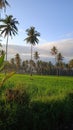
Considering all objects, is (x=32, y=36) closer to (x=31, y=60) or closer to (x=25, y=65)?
(x=31, y=60)

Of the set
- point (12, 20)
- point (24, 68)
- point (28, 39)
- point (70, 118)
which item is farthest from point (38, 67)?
point (70, 118)

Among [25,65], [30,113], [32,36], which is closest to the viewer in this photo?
[30,113]

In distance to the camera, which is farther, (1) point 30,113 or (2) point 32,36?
(2) point 32,36

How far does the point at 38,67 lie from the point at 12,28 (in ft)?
342

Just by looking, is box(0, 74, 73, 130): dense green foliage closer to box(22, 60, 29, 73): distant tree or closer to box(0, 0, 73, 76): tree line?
box(0, 0, 73, 76): tree line

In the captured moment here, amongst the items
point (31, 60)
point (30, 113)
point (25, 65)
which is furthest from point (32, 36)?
point (25, 65)

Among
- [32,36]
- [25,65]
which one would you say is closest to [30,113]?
[32,36]

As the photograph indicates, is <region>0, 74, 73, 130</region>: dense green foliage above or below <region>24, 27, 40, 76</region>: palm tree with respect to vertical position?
below

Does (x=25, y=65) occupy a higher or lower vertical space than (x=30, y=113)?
higher

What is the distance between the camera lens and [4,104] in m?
12.0

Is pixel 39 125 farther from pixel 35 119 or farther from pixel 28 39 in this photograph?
pixel 28 39

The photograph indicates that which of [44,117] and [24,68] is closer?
[44,117]

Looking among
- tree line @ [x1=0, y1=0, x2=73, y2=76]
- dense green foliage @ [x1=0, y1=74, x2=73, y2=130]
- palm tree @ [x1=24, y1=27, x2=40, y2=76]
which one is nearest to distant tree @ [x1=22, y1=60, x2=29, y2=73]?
tree line @ [x1=0, y1=0, x2=73, y2=76]

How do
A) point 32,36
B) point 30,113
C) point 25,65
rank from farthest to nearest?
point 25,65, point 32,36, point 30,113
